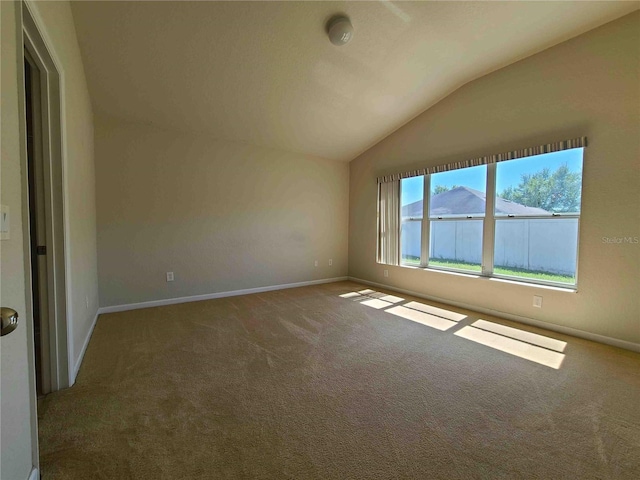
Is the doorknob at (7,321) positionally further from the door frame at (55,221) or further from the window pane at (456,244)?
the window pane at (456,244)

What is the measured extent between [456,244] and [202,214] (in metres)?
3.73

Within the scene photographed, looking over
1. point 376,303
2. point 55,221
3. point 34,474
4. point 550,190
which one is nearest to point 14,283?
point 34,474

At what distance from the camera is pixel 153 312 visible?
3.47m

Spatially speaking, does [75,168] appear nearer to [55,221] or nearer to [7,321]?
[55,221]

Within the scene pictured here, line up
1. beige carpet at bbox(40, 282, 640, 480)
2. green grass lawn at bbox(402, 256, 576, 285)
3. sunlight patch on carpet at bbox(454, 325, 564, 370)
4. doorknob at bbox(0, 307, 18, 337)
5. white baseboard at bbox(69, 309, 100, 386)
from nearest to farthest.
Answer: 1. doorknob at bbox(0, 307, 18, 337)
2. beige carpet at bbox(40, 282, 640, 480)
3. white baseboard at bbox(69, 309, 100, 386)
4. sunlight patch on carpet at bbox(454, 325, 564, 370)
5. green grass lawn at bbox(402, 256, 576, 285)

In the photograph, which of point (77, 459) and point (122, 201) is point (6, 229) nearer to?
point (77, 459)

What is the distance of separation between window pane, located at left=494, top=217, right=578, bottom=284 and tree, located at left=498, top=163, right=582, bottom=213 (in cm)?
16

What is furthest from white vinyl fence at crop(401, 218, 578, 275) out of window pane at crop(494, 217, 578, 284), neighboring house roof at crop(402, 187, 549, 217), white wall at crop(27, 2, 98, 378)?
white wall at crop(27, 2, 98, 378)

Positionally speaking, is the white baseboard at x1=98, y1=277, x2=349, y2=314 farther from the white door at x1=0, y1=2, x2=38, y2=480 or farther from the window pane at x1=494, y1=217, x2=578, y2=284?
the window pane at x1=494, y1=217, x2=578, y2=284

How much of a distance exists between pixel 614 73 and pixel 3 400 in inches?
180

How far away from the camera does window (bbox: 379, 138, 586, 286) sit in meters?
2.85

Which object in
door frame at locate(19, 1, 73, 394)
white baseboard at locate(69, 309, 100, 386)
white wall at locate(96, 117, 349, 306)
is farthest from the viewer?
white wall at locate(96, 117, 349, 306)

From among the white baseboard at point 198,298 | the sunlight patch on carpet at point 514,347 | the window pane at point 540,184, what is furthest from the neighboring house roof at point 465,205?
the white baseboard at point 198,298

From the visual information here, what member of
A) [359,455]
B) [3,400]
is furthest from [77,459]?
[359,455]
